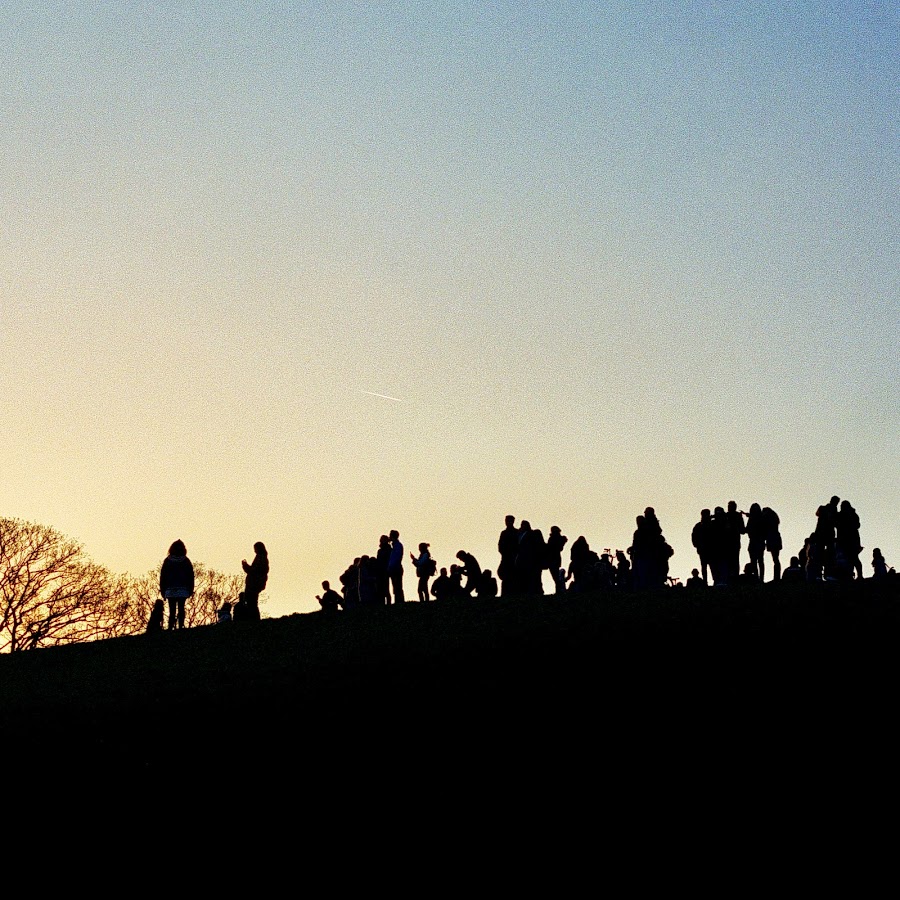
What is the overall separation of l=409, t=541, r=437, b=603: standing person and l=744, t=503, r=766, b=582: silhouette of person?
9.13 metres

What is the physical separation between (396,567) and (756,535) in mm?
9136

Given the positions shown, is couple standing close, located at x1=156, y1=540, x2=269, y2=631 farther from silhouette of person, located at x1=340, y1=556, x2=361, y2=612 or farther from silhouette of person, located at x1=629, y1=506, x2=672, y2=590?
silhouette of person, located at x1=629, y1=506, x2=672, y2=590

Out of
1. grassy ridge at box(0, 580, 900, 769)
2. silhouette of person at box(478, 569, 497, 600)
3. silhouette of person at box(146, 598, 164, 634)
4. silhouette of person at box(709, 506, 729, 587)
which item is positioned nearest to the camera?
grassy ridge at box(0, 580, 900, 769)

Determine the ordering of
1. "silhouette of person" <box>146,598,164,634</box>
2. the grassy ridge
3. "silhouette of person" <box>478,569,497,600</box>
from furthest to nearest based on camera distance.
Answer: "silhouette of person" <box>478,569,497,600</box> → "silhouette of person" <box>146,598,164,634</box> → the grassy ridge

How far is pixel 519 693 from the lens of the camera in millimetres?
16172

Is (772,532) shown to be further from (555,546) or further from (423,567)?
(423,567)

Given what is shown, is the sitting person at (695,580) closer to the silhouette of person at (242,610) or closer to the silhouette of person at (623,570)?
the silhouette of person at (623,570)

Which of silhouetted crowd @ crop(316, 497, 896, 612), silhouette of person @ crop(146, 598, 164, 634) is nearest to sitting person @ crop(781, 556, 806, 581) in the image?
silhouetted crowd @ crop(316, 497, 896, 612)

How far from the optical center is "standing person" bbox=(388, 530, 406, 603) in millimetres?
32969

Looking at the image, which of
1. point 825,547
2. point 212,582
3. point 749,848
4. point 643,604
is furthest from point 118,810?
point 212,582

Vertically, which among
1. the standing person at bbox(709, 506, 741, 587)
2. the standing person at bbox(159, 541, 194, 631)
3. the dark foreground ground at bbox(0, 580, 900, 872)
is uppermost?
the standing person at bbox(709, 506, 741, 587)

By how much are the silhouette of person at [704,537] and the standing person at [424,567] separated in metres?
8.36

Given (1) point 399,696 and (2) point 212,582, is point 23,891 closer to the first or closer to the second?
(1) point 399,696

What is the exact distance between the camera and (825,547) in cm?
3020
